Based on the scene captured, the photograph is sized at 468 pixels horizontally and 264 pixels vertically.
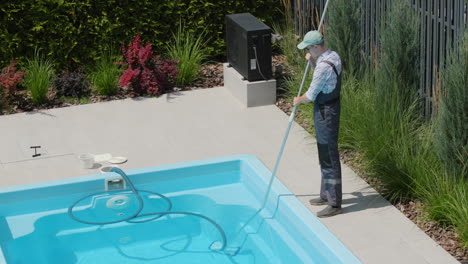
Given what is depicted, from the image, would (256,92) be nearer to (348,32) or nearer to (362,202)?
(348,32)

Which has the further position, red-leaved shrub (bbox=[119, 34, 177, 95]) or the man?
red-leaved shrub (bbox=[119, 34, 177, 95])

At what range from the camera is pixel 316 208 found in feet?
27.8

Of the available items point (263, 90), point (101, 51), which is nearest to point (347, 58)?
point (263, 90)

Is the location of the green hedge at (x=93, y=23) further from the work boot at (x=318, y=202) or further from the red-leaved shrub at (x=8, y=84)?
the work boot at (x=318, y=202)

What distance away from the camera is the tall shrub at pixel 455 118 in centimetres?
812

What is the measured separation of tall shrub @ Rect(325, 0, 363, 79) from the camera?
11.1 metres

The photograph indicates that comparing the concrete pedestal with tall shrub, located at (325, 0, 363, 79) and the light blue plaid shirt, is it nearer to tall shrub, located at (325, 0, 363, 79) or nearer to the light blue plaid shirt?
tall shrub, located at (325, 0, 363, 79)

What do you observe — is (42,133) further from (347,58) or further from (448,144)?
(448,144)

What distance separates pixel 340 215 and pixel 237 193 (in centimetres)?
153

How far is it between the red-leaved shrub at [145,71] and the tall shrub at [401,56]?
3.64 meters

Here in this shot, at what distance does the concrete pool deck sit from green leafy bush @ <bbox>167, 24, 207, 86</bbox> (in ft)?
1.25

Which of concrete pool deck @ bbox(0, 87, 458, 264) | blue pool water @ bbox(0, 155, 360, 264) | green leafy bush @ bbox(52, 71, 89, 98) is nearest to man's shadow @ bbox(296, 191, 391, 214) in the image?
concrete pool deck @ bbox(0, 87, 458, 264)

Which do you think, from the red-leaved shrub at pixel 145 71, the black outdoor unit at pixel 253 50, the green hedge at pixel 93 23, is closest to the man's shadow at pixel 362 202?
the black outdoor unit at pixel 253 50

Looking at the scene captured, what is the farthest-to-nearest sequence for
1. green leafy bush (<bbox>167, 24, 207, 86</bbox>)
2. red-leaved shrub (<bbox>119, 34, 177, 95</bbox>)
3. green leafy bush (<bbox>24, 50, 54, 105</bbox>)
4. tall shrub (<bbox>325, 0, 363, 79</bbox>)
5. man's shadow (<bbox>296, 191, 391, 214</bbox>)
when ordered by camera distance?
green leafy bush (<bbox>167, 24, 207, 86</bbox>) → red-leaved shrub (<bbox>119, 34, 177, 95</bbox>) → green leafy bush (<bbox>24, 50, 54, 105</bbox>) → tall shrub (<bbox>325, 0, 363, 79</bbox>) → man's shadow (<bbox>296, 191, 391, 214</bbox>)
